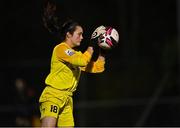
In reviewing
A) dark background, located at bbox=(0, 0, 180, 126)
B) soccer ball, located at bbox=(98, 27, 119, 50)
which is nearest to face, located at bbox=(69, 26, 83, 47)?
soccer ball, located at bbox=(98, 27, 119, 50)

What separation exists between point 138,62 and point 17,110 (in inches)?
110

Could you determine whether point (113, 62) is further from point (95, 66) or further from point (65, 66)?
point (65, 66)

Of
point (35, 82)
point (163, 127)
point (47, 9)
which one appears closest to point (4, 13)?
point (35, 82)

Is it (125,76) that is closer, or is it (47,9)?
(47,9)

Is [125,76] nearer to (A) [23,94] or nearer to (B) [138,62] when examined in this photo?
(B) [138,62]

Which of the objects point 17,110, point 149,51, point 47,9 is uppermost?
point 47,9

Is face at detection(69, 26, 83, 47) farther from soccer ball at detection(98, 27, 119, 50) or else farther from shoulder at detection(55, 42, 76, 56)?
soccer ball at detection(98, 27, 119, 50)

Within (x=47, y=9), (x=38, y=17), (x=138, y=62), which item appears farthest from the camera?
(x=38, y=17)

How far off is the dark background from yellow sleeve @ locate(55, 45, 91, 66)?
5976 millimetres

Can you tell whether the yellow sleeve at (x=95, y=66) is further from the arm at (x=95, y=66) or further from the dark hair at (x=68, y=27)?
the dark hair at (x=68, y=27)

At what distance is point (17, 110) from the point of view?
48.1ft

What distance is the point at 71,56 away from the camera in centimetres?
826

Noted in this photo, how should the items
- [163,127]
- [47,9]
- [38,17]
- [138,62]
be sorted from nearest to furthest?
[47,9] → [163,127] → [138,62] → [38,17]

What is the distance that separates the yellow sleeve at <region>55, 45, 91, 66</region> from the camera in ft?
26.9
